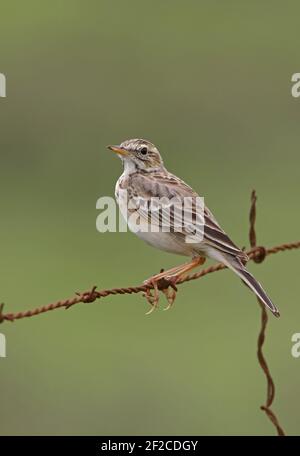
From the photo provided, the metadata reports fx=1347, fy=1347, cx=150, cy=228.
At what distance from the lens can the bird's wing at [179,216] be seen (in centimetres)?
909

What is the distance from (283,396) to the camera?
14.3m

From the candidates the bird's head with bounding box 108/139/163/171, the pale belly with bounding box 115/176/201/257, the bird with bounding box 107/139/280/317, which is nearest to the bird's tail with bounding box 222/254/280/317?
the bird with bounding box 107/139/280/317

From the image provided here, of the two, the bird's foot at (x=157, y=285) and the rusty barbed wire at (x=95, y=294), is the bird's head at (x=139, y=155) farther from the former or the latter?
the rusty barbed wire at (x=95, y=294)

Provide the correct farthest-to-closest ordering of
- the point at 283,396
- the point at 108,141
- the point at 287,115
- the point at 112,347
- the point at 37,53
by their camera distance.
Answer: the point at 37,53 < the point at 287,115 < the point at 108,141 < the point at 112,347 < the point at 283,396

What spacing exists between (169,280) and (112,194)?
9276 millimetres

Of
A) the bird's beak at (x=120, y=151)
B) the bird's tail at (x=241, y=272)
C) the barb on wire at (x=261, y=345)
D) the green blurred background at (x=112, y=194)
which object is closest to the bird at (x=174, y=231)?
the bird's tail at (x=241, y=272)

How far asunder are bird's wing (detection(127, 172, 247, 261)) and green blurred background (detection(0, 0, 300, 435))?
4.18 m

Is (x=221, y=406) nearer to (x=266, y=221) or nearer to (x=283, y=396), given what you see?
(x=283, y=396)

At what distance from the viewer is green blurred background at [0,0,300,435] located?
14.6 meters

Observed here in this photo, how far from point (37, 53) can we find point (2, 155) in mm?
4141

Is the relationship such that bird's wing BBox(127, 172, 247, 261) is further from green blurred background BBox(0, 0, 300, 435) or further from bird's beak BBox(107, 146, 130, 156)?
green blurred background BBox(0, 0, 300, 435)

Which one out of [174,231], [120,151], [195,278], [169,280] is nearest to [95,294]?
[195,278]

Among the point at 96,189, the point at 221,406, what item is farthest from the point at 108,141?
the point at 221,406

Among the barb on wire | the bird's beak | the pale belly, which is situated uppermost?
the bird's beak
